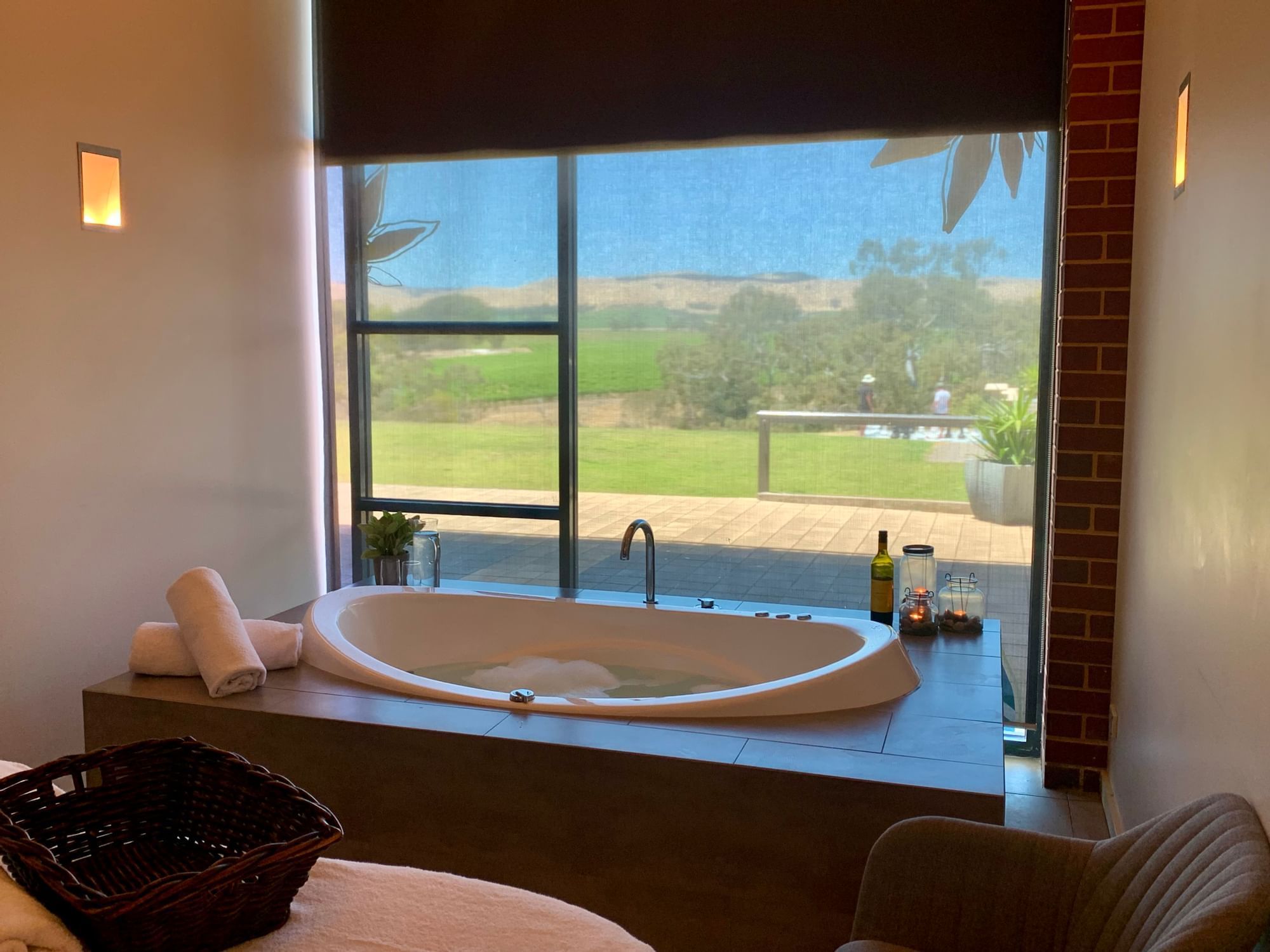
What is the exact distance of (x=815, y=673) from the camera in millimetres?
2545

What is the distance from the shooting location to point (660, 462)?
3947 millimetres

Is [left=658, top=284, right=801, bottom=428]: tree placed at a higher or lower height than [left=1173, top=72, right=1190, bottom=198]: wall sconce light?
lower

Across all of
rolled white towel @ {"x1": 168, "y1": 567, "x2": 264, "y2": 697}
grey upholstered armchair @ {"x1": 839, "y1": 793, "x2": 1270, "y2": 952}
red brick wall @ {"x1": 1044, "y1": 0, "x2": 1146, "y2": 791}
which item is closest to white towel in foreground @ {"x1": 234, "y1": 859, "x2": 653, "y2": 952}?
grey upholstered armchair @ {"x1": 839, "y1": 793, "x2": 1270, "y2": 952}

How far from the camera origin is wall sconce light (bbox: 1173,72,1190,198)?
2.16 meters

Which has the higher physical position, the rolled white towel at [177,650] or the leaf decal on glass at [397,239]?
the leaf decal on glass at [397,239]

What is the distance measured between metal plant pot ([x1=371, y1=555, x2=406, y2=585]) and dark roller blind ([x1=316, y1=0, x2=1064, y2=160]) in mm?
1467

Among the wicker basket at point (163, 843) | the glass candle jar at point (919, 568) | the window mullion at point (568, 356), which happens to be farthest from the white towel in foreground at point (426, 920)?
the window mullion at point (568, 356)

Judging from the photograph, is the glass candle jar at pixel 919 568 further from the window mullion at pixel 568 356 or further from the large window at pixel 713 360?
the window mullion at pixel 568 356

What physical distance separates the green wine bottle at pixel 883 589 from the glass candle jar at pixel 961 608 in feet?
0.50

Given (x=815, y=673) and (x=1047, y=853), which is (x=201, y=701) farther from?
(x=1047, y=853)

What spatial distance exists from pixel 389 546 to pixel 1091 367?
2.22 metres

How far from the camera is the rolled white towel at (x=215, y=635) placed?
8.47 feet

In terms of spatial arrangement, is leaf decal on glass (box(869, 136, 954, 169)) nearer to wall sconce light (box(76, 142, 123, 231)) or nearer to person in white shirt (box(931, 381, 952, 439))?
person in white shirt (box(931, 381, 952, 439))

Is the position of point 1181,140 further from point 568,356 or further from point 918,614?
point 568,356
